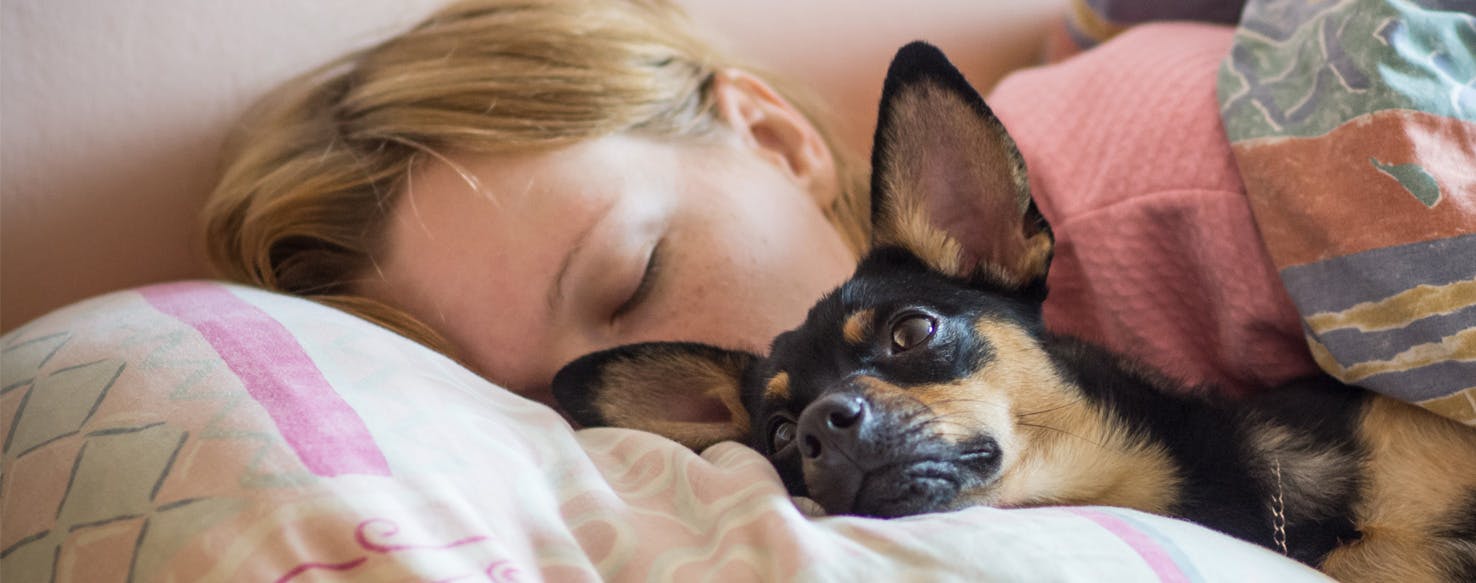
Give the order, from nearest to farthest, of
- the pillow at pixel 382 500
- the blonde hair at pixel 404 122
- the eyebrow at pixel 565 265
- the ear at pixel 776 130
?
the pillow at pixel 382 500 → the eyebrow at pixel 565 265 → the blonde hair at pixel 404 122 → the ear at pixel 776 130

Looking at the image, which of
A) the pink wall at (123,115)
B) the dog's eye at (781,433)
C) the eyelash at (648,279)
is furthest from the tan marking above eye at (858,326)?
the pink wall at (123,115)

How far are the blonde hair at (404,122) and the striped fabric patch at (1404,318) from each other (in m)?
0.88

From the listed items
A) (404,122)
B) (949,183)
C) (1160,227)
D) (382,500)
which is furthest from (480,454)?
(1160,227)

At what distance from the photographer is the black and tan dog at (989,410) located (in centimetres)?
119

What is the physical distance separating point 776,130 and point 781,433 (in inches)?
34.4

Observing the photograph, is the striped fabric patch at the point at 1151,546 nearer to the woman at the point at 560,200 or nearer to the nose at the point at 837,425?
the nose at the point at 837,425

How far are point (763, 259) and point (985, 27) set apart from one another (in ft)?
4.15

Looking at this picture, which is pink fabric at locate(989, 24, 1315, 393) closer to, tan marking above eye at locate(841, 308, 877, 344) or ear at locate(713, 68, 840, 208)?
ear at locate(713, 68, 840, 208)

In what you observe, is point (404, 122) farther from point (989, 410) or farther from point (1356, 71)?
point (1356, 71)

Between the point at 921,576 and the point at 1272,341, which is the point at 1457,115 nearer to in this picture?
the point at 1272,341

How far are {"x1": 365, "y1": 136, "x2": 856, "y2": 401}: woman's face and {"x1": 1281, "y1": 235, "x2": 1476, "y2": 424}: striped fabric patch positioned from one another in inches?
29.9

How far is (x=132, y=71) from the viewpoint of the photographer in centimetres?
192

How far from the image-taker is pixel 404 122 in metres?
1.79

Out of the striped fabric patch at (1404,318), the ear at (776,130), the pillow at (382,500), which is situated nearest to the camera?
the pillow at (382,500)
